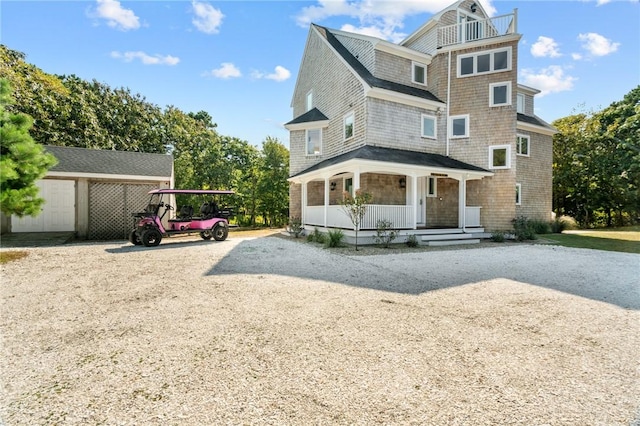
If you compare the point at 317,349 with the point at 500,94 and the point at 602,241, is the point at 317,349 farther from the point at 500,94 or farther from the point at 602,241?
the point at 500,94

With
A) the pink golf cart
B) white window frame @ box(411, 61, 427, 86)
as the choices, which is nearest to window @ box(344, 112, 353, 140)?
white window frame @ box(411, 61, 427, 86)

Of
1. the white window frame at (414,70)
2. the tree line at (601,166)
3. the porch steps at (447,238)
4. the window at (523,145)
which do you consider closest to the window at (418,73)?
the white window frame at (414,70)

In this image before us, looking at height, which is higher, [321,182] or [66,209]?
[321,182]

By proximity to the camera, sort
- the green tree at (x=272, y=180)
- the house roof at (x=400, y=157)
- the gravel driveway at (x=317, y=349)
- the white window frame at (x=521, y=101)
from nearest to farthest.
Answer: the gravel driveway at (x=317, y=349), the house roof at (x=400, y=157), the white window frame at (x=521, y=101), the green tree at (x=272, y=180)

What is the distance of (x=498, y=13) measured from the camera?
16.0m

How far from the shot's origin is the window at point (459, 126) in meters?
15.3

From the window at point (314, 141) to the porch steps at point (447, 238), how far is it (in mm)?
8274

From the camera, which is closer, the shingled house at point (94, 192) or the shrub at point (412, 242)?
the shrub at point (412, 242)

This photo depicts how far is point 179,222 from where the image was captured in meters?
11.4

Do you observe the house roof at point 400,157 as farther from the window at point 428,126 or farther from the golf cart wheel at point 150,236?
the golf cart wheel at point 150,236

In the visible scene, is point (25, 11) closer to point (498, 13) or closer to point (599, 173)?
point (498, 13)

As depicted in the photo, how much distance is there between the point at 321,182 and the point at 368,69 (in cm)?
662

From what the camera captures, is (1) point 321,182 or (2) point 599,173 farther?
(2) point 599,173

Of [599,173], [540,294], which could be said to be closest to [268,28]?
[540,294]
